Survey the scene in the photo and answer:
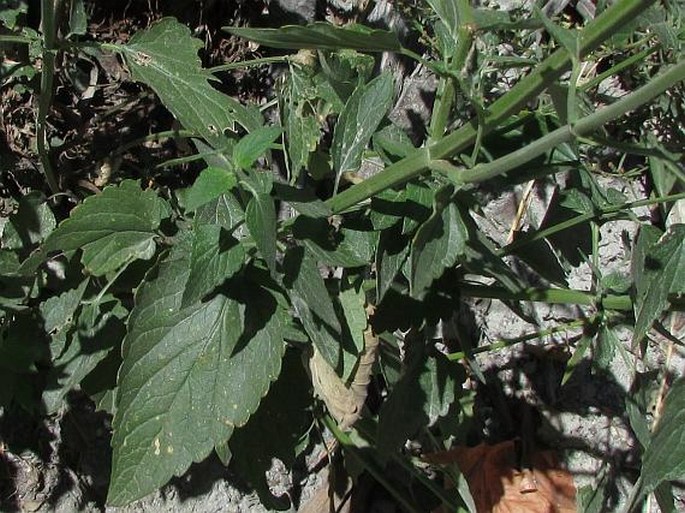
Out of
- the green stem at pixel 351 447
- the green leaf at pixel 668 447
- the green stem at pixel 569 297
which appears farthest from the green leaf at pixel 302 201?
the green stem at pixel 351 447

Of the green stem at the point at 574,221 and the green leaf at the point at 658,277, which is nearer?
the green leaf at the point at 658,277

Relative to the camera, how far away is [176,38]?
1590 mm

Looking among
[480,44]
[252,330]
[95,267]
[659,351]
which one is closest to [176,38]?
[95,267]

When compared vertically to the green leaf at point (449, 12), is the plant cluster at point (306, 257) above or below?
below

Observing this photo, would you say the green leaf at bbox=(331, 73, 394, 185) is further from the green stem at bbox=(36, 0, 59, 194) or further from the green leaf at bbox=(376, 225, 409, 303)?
the green stem at bbox=(36, 0, 59, 194)

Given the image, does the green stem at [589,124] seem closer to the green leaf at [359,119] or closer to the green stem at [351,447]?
the green leaf at [359,119]

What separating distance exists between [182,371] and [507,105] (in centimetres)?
66

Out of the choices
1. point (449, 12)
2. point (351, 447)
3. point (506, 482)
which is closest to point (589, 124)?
point (449, 12)

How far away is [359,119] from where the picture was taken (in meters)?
1.32

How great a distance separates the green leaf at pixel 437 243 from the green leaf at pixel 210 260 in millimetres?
262

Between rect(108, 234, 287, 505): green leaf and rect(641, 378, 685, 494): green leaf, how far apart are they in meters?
0.58

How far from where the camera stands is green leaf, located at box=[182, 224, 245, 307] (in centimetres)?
120

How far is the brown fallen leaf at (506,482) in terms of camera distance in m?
2.07

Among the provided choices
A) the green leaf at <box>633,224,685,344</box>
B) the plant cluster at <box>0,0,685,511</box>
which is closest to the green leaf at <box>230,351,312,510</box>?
the plant cluster at <box>0,0,685,511</box>
